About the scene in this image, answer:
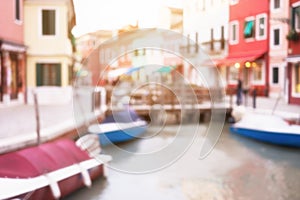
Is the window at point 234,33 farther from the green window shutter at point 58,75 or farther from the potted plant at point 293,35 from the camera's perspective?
the green window shutter at point 58,75

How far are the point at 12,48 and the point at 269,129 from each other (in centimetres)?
186

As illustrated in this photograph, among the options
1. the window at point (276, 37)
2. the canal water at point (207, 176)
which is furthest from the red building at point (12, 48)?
the window at point (276, 37)

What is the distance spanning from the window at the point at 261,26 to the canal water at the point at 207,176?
0.69 m

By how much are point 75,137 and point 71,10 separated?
3.33 feet

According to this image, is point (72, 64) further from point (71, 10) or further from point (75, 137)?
point (75, 137)

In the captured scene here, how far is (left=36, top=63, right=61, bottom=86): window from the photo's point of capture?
156cm

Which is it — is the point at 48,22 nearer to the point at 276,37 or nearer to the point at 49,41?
the point at 49,41

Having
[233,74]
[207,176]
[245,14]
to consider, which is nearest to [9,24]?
[207,176]

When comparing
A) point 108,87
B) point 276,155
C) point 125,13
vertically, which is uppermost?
point 125,13

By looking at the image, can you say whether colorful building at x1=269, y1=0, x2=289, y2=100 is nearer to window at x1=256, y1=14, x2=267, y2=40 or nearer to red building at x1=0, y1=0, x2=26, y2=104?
window at x1=256, y1=14, x2=267, y2=40

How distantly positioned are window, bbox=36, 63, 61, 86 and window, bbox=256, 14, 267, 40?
126 centimetres

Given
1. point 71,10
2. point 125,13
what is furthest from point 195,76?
point 71,10

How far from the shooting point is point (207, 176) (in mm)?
2039

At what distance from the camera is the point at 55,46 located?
63.9 inches
